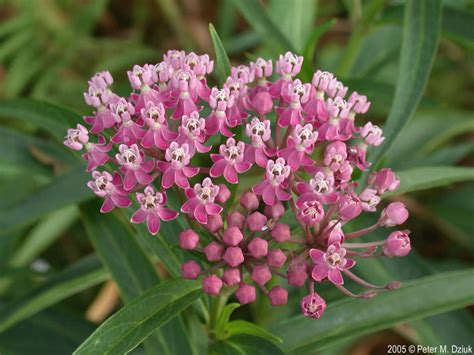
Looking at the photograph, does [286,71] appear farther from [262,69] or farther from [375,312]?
[375,312]

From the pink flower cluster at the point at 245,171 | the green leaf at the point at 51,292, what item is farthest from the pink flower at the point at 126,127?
the green leaf at the point at 51,292

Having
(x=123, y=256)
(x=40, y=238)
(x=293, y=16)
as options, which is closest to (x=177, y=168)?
(x=123, y=256)

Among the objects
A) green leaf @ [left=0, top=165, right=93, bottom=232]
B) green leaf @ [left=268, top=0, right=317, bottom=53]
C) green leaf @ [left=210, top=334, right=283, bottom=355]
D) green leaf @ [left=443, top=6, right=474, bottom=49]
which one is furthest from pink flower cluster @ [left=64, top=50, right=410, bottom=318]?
green leaf @ [left=268, top=0, right=317, bottom=53]

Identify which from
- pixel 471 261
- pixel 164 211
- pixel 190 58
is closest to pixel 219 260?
pixel 164 211

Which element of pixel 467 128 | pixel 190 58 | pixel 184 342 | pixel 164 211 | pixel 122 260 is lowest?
pixel 184 342

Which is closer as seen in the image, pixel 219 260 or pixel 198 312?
pixel 219 260

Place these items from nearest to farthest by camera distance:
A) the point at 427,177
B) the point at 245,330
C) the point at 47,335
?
the point at 245,330, the point at 427,177, the point at 47,335

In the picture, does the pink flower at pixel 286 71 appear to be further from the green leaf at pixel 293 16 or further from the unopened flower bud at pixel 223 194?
the green leaf at pixel 293 16

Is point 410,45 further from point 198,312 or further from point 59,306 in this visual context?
point 59,306
